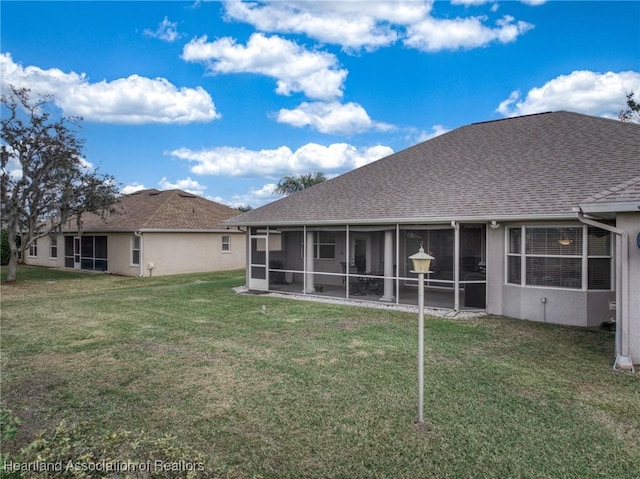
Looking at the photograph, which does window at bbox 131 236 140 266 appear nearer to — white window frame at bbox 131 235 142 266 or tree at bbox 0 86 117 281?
white window frame at bbox 131 235 142 266

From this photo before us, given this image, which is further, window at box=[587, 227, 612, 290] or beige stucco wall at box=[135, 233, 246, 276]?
beige stucco wall at box=[135, 233, 246, 276]

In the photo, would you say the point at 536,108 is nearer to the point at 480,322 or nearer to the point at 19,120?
the point at 480,322

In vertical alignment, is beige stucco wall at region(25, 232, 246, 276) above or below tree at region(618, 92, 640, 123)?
below

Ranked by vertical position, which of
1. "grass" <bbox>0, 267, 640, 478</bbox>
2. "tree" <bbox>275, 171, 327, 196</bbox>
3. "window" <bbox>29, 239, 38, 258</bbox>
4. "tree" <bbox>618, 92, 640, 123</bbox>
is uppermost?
"tree" <bbox>618, 92, 640, 123</bbox>

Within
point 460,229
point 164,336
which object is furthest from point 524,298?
point 164,336

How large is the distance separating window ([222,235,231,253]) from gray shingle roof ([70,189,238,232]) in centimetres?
107

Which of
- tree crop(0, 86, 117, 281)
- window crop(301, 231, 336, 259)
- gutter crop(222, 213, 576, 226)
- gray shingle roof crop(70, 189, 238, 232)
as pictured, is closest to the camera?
gutter crop(222, 213, 576, 226)

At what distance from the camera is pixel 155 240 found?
21.1 meters

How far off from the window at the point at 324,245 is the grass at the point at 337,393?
5.69m

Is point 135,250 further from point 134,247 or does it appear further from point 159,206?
point 159,206

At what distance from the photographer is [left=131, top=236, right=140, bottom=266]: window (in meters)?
21.2

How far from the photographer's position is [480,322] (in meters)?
9.48

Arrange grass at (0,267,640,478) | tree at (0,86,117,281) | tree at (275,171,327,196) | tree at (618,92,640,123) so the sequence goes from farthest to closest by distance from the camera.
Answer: tree at (275,171,327,196) < tree at (618,92,640,123) < tree at (0,86,117,281) < grass at (0,267,640,478)

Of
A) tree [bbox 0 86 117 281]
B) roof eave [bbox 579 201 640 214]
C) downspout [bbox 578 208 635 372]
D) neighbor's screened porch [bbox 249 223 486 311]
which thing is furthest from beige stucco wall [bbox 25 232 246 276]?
downspout [bbox 578 208 635 372]
